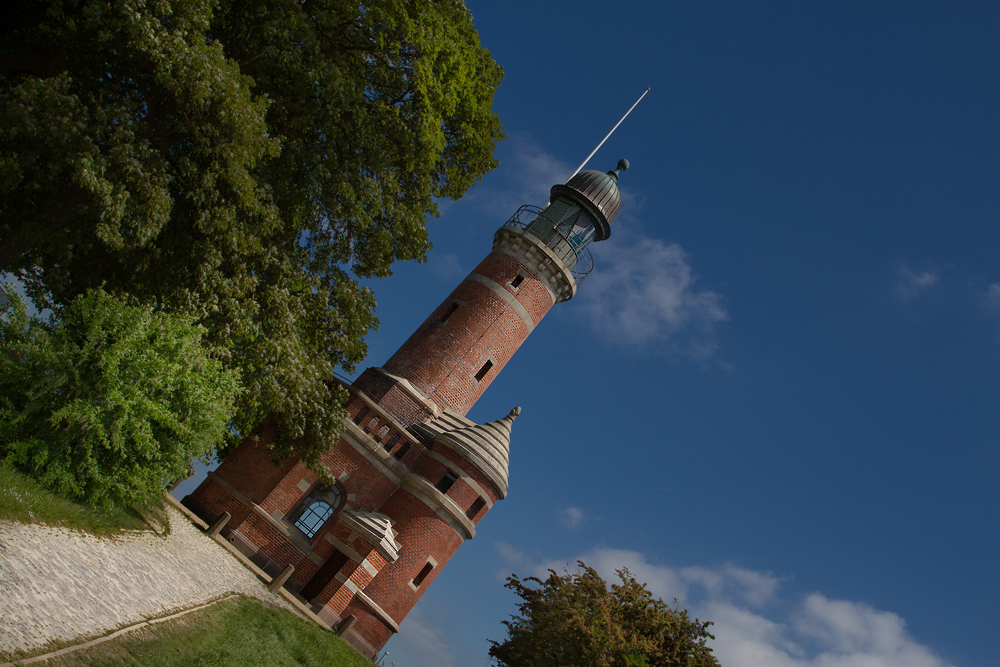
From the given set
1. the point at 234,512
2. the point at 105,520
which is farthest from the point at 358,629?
the point at 105,520

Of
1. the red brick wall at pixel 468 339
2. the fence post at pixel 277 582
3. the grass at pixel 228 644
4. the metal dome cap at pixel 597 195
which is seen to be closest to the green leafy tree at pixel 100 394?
the grass at pixel 228 644

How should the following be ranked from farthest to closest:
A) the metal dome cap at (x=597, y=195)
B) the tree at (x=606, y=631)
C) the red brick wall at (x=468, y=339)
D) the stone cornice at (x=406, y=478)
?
the metal dome cap at (x=597, y=195) → the red brick wall at (x=468, y=339) → the stone cornice at (x=406, y=478) → the tree at (x=606, y=631)

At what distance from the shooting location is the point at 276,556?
19281 mm

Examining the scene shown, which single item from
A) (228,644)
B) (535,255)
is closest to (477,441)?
(535,255)

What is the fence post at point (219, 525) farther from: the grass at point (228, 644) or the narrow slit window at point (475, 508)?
the narrow slit window at point (475, 508)

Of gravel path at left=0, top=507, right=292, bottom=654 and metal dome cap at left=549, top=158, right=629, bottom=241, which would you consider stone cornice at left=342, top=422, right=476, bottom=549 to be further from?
metal dome cap at left=549, top=158, right=629, bottom=241

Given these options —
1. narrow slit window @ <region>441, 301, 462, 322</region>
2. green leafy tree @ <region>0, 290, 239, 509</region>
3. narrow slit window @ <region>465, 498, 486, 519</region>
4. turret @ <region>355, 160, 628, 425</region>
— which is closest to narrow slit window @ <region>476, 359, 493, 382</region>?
turret @ <region>355, 160, 628, 425</region>

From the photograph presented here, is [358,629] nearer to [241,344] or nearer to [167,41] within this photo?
[241,344]

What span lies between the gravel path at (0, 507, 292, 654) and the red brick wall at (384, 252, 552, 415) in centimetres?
1078

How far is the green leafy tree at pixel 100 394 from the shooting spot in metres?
10.6

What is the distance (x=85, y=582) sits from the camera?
27.8 feet

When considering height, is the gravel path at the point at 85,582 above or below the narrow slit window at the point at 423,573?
below

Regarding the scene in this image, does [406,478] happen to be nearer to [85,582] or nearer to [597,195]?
[85,582]

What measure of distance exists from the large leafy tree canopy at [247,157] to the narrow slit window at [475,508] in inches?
297
